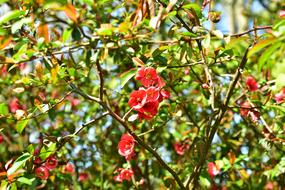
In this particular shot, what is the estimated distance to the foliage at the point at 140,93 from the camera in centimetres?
145

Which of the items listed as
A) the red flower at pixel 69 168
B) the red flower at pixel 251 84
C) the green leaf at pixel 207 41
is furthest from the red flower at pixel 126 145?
the red flower at pixel 69 168

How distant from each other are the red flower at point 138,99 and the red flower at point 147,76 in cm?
4

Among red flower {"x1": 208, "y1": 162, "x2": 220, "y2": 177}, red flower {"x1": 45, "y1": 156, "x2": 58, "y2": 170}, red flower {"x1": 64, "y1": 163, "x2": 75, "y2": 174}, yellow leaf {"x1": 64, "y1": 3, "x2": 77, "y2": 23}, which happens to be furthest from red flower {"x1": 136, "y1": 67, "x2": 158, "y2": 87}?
red flower {"x1": 64, "y1": 163, "x2": 75, "y2": 174}

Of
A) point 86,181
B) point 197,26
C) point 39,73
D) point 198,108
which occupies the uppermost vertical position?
point 197,26

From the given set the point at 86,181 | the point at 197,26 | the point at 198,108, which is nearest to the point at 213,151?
the point at 198,108

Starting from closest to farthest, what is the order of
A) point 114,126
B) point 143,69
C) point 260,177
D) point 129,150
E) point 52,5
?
point 52,5
point 143,69
point 129,150
point 260,177
point 114,126

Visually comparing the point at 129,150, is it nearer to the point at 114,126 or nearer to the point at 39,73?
the point at 39,73

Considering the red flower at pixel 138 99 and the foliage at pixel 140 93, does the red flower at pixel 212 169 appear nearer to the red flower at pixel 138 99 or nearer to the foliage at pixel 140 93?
the foliage at pixel 140 93

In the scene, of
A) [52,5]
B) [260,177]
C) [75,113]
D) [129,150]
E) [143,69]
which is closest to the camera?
[52,5]

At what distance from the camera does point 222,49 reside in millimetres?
1714

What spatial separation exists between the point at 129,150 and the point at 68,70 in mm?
433

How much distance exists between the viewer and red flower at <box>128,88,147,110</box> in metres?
1.62

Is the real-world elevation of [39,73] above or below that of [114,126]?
above

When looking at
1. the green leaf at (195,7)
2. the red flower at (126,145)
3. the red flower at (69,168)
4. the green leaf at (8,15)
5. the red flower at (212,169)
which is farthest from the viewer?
the red flower at (69,168)
